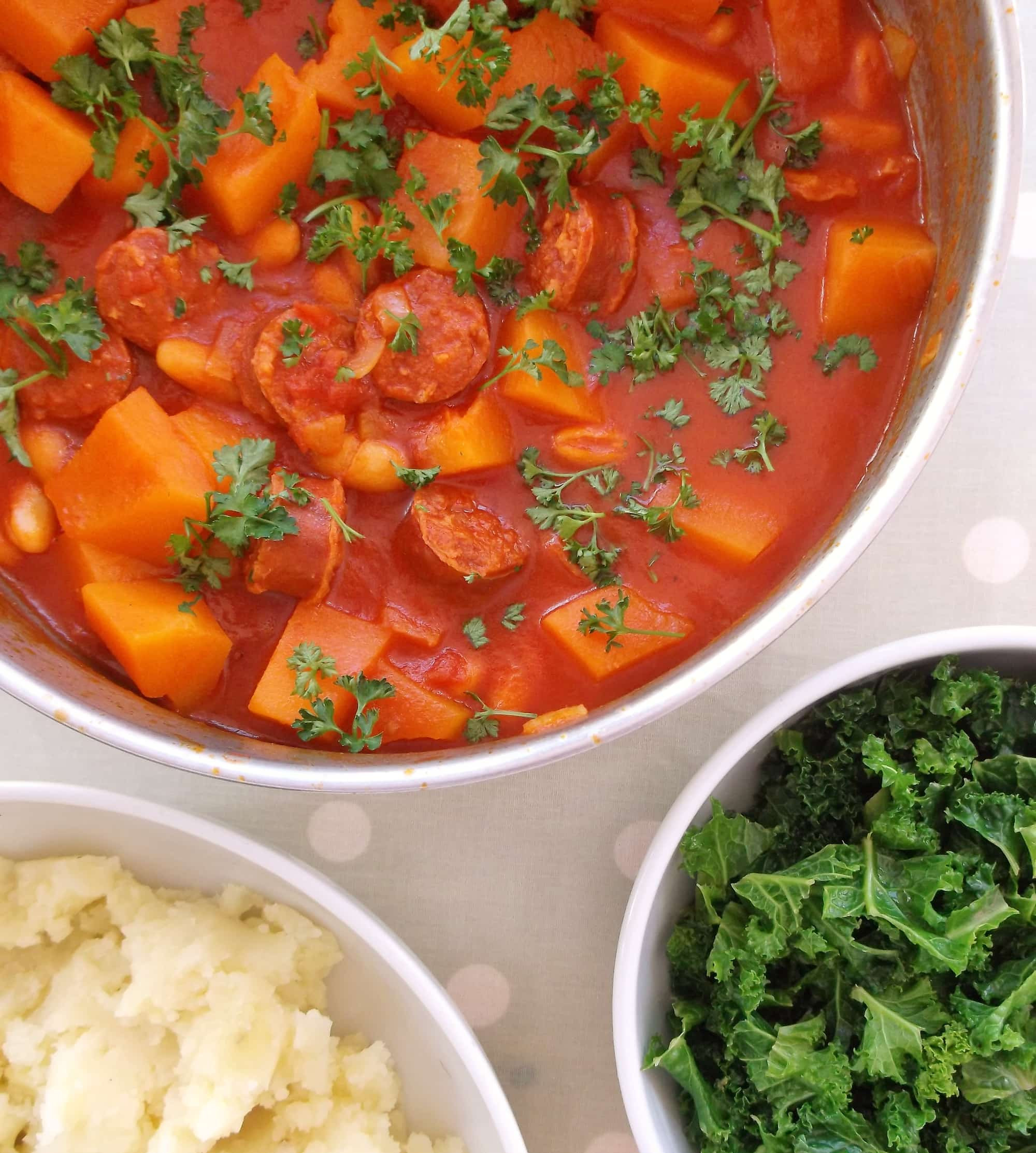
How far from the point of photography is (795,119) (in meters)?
2.45

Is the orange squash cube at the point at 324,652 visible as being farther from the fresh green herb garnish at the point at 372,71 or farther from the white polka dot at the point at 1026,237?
the white polka dot at the point at 1026,237

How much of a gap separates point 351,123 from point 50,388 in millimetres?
→ 838

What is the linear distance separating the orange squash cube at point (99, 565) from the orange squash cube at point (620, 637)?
0.88m

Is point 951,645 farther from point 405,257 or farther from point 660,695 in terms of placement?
point 405,257

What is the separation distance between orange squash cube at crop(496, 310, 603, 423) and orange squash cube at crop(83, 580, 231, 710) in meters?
0.80

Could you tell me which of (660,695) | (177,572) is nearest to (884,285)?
(660,695)

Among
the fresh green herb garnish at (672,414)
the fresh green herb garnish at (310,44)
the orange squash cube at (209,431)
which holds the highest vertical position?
the fresh green herb garnish at (310,44)

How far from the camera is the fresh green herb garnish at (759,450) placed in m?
2.39

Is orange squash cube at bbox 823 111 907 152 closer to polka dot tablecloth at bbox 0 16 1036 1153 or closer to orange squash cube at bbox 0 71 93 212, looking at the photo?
polka dot tablecloth at bbox 0 16 1036 1153

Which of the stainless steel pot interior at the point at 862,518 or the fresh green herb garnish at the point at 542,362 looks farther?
the fresh green herb garnish at the point at 542,362

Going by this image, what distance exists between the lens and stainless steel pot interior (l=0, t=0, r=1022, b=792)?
2160 mm

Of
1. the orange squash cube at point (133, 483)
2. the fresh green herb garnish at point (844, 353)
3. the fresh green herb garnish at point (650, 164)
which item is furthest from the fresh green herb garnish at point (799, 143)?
the orange squash cube at point (133, 483)

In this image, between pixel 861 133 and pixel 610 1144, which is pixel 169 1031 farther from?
pixel 861 133

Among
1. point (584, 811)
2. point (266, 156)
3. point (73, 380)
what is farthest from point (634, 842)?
point (266, 156)
